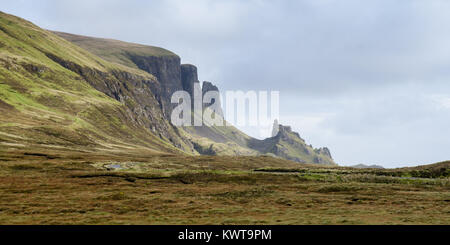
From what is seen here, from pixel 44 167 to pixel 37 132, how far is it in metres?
93.1
